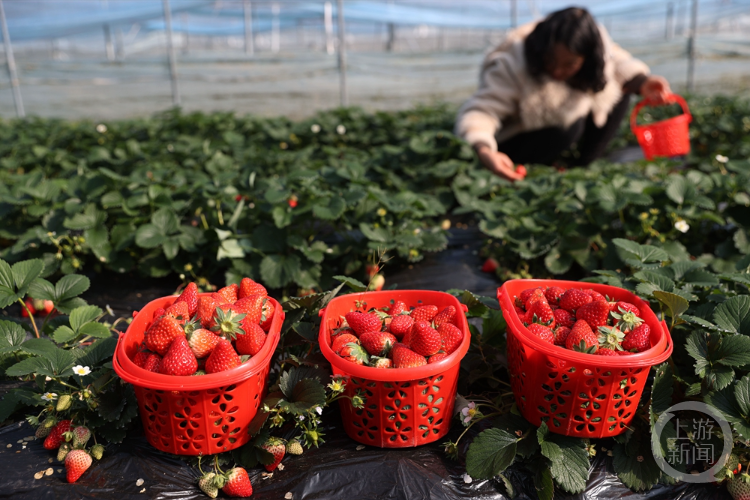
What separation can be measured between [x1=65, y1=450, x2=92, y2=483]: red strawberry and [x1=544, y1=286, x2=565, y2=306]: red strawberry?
1310 mm

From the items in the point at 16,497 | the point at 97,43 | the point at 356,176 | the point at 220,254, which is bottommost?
the point at 16,497

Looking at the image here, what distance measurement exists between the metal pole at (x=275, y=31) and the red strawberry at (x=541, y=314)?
1713 cm

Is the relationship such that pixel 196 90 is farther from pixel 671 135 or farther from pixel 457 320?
pixel 457 320

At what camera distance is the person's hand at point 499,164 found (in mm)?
3303

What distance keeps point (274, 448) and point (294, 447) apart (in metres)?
0.08

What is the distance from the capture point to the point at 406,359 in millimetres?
1327

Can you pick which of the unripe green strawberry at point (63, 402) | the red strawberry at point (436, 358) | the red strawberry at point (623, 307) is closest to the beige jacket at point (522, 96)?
the red strawberry at point (623, 307)

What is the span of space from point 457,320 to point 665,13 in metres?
18.6

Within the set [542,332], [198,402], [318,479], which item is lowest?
[318,479]

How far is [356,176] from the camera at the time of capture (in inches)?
112

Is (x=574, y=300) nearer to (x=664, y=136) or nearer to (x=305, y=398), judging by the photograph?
(x=305, y=398)

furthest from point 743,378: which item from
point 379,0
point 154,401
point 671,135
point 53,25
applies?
point 379,0

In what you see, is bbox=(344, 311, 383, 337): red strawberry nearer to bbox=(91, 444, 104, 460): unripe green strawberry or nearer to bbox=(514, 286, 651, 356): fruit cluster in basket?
bbox=(514, 286, 651, 356): fruit cluster in basket

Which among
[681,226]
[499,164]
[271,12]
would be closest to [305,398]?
[681,226]
